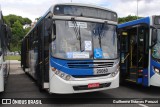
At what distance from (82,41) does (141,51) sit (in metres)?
3.58

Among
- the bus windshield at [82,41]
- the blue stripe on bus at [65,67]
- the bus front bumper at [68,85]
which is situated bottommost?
the bus front bumper at [68,85]

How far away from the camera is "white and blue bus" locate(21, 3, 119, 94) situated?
310 inches

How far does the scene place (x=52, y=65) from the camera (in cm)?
799

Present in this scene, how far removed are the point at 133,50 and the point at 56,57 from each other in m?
5.03

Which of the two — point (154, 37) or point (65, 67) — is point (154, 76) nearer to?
point (154, 37)

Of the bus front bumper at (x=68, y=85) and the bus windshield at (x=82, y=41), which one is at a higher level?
the bus windshield at (x=82, y=41)

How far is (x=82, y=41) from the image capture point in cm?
816

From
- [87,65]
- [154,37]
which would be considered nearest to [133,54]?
[154,37]

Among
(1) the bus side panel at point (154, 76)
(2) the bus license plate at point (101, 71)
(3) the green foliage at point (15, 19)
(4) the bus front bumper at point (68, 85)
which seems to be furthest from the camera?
(3) the green foliage at point (15, 19)

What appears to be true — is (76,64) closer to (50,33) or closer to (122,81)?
(50,33)

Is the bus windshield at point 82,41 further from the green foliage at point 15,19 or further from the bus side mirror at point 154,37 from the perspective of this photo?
the green foliage at point 15,19

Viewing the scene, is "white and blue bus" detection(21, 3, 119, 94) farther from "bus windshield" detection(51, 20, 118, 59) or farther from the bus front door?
the bus front door

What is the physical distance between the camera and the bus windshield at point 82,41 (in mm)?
7949

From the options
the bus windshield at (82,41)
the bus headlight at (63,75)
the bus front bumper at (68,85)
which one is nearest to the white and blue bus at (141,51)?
the bus windshield at (82,41)
